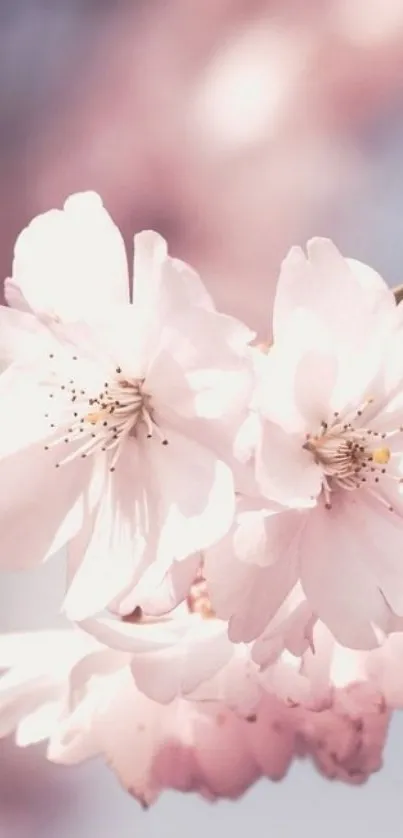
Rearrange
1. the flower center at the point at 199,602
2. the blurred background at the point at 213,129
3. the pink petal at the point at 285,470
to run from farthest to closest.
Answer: the blurred background at the point at 213,129, the flower center at the point at 199,602, the pink petal at the point at 285,470

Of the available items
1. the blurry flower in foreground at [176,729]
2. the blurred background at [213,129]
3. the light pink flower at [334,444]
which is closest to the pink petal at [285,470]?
the light pink flower at [334,444]

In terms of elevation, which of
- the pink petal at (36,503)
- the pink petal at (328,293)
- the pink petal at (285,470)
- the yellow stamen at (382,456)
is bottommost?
the pink petal at (36,503)

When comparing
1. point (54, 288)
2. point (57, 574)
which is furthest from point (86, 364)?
point (57, 574)

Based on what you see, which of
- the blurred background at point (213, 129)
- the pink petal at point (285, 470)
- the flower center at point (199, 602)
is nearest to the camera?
the pink petal at point (285, 470)

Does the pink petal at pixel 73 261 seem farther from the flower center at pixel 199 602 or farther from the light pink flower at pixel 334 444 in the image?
the flower center at pixel 199 602

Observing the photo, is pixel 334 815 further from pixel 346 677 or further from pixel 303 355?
pixel 303 355

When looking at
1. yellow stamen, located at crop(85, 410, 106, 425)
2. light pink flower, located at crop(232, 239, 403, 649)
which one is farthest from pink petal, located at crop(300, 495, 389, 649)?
yellow stamen, located at crop(85, 410, 106, 425)

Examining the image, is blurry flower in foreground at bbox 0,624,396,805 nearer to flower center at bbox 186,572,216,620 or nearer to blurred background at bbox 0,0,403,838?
flower center at bbox 186,572,216,620
